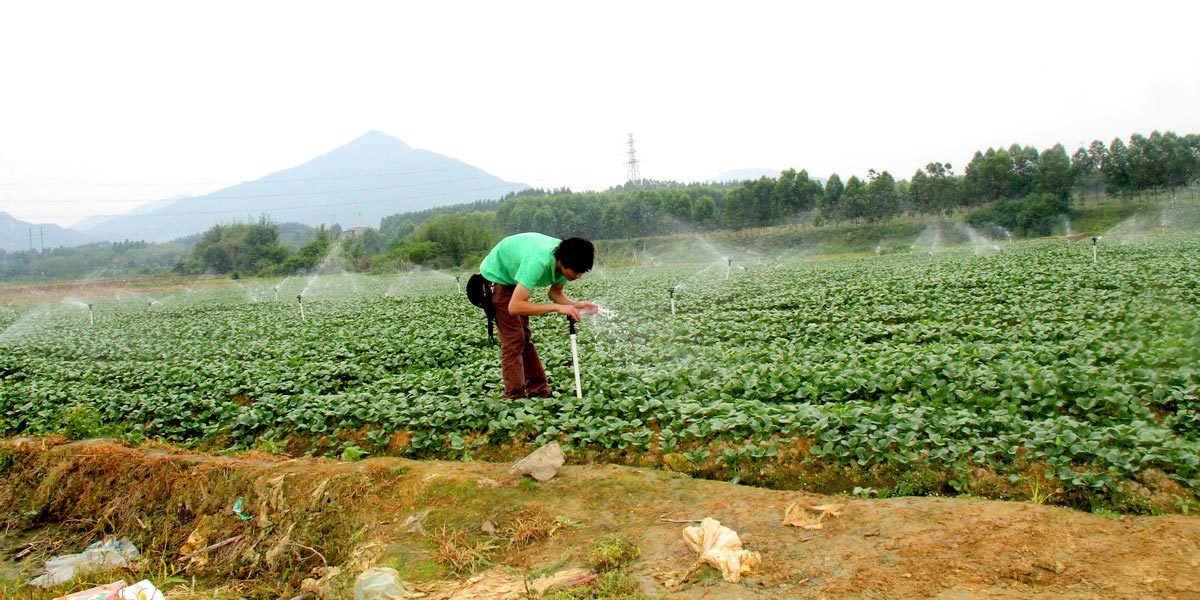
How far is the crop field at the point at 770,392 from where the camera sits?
4160mm

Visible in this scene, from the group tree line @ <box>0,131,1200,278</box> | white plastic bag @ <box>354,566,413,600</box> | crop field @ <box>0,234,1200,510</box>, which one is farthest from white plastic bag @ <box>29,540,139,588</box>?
tree line @ <box>0,131,1200,278</box>

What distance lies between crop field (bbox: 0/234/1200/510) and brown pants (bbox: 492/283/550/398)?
22 cm

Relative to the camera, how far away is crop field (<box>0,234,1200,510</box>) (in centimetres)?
416

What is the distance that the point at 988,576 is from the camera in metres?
2.68

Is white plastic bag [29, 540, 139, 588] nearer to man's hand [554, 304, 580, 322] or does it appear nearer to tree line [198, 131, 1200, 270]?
man's hand [554, 304, 580, 322]

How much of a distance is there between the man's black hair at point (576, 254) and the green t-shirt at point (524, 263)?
159 mm

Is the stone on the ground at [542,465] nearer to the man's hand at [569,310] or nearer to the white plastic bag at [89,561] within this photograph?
→ the man's hand at [569,310]

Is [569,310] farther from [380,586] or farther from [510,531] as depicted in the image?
[380,586]

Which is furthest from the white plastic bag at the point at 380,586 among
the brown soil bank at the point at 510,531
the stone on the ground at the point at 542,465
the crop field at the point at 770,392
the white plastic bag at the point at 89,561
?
the white plastic bag at the point at 89,561

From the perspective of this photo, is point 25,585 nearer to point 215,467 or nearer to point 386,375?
point 215,467

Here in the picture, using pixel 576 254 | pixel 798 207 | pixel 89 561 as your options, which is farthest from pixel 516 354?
pixel 798 207

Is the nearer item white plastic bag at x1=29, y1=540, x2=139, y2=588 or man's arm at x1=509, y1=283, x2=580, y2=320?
white plastic bag at x1=29, y1=540, x2=139, y2=588

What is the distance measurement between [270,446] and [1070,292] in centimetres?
1178

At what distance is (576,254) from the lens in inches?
198
